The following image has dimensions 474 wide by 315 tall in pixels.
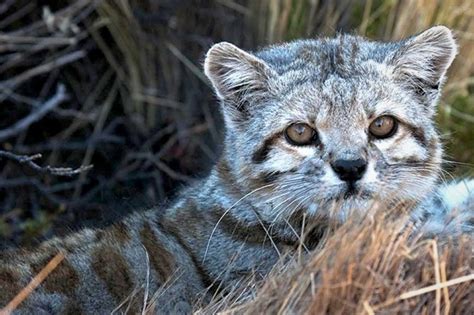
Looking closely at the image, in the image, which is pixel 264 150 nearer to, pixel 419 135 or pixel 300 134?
pixel 300 134

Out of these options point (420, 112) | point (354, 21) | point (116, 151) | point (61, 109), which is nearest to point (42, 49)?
point (61, 109)

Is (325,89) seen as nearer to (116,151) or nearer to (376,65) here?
(376,65)

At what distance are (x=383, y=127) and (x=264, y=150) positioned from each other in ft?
2.33

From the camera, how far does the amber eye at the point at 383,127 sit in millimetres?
5773

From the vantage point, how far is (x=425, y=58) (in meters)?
6.17

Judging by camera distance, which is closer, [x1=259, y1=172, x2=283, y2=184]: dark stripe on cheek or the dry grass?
the dry grass

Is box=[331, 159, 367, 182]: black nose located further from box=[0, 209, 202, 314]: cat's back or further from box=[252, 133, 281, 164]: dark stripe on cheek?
box=[0, 209, 202, 314]: cat's back

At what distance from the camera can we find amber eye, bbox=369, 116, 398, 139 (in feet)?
18.9

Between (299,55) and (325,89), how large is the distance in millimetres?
465

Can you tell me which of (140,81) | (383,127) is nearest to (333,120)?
(383,127)

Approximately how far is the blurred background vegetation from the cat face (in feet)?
9.95

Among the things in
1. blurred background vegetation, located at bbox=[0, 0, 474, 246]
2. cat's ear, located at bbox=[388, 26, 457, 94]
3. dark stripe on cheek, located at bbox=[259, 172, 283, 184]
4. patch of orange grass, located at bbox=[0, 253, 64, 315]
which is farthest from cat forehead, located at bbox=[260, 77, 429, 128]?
blurred background vegetation, located at bbox=[0, 0, 474, 246]

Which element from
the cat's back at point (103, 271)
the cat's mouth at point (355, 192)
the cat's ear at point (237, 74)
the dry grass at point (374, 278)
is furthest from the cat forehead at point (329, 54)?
the dry grass at point (374, 278)

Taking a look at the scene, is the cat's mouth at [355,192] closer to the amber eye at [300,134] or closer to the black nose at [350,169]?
the black nose at [350,169]
